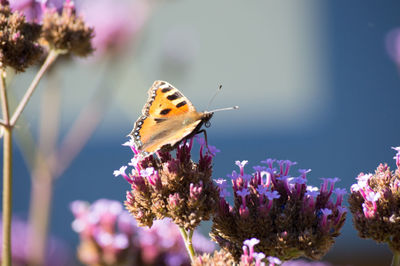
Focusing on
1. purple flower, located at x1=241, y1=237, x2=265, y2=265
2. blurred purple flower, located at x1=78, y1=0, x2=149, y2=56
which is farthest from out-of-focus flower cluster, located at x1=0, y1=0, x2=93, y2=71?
blurred purple flower, located at x1=78, y1=0, x2=149, y2=56

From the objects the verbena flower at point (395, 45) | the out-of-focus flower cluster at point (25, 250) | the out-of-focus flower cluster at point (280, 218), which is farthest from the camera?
the verbena flower at point (395, 45)

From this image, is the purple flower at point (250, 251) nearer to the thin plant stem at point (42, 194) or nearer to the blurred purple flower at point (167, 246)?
the blurred purple flower at point (167, 246)

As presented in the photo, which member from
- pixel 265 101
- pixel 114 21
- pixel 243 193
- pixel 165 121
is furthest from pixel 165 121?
pixel 265 101

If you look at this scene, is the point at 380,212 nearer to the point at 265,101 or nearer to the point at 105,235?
the point at 105,235

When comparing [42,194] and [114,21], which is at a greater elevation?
[114,21]

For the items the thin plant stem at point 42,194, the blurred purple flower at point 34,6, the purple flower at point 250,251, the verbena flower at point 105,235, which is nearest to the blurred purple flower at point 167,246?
the verbena flower at point 105,235

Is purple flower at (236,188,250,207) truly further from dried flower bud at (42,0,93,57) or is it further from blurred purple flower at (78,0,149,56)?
blurred purple flower at (78,0,149,56)

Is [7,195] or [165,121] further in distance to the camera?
[165,121]

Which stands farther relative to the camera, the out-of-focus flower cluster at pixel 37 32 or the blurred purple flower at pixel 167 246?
the blurred purple flower at pixel 167 246
